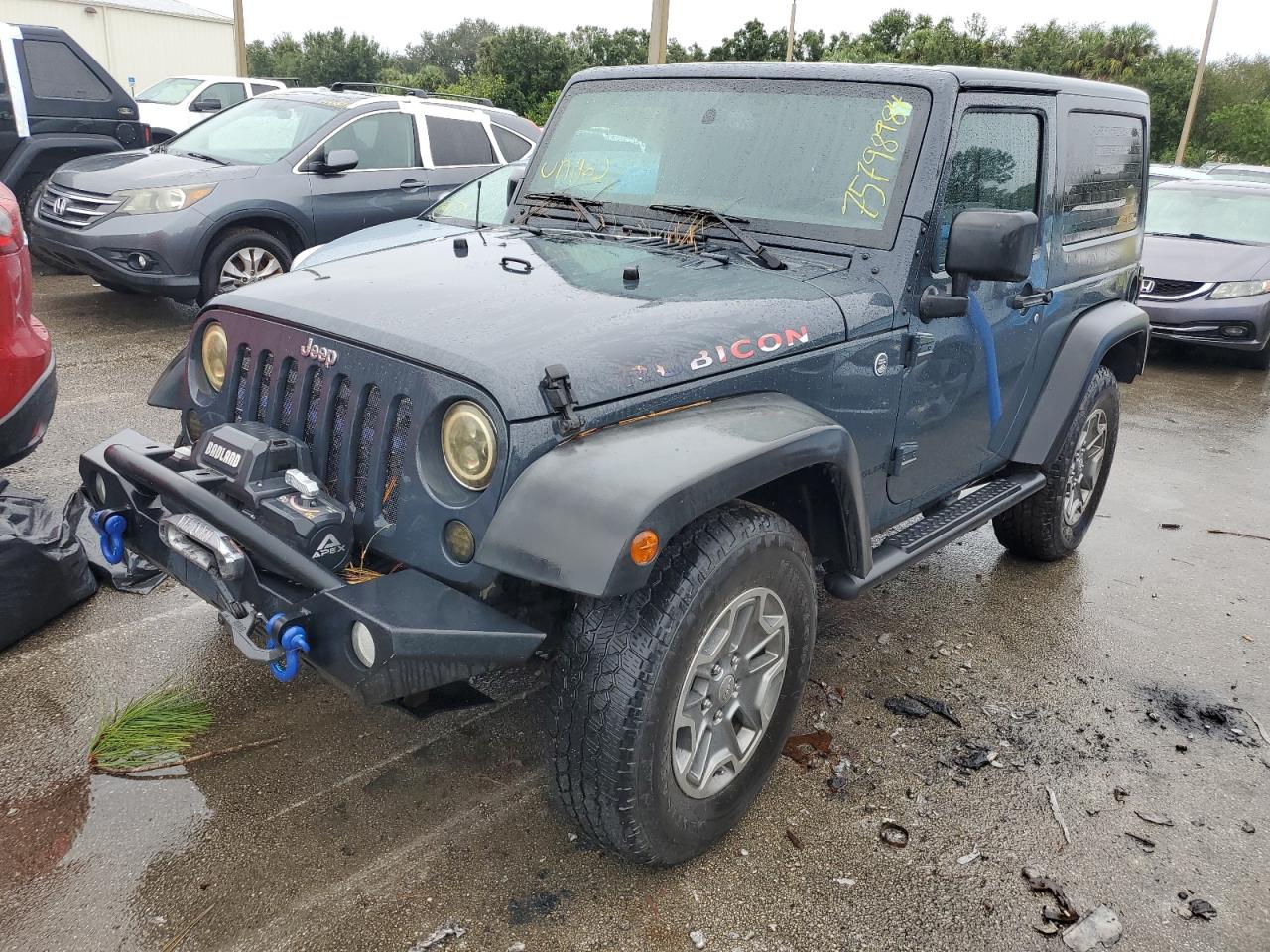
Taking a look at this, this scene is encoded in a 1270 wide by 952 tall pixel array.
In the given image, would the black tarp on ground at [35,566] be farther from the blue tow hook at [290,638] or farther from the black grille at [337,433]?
the blue tow hook at [290,638]

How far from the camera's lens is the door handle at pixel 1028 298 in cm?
368

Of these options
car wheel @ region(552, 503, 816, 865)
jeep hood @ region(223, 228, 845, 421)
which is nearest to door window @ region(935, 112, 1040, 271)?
jeep hood @ region(223, 228, 845, 421)

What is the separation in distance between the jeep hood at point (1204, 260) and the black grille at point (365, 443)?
8.32 metres

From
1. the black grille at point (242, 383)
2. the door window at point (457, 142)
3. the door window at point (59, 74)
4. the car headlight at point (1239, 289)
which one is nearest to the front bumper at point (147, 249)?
the door window at point (457, 142)

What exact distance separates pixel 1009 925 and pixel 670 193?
2410 mm

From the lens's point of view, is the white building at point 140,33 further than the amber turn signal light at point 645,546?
Yes

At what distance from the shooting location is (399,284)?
2.86m

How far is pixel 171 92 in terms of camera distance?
1605 centimetres

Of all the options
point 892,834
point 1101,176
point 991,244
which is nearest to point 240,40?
point 1101,176

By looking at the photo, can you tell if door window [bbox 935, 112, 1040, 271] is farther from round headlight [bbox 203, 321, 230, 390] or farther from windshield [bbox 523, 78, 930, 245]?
round headlight [bbox 203, 321, 230, 390]

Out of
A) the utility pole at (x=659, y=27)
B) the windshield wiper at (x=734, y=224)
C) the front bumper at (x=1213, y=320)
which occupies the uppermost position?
the utility pole at (x=659, y=27)

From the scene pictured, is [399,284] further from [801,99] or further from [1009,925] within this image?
[1009,925]

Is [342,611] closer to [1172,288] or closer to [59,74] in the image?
[1172,288]

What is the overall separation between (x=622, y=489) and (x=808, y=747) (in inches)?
59.2
